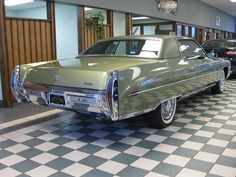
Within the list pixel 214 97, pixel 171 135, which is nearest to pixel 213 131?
pixel 171 135

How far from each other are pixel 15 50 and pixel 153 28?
8.26m

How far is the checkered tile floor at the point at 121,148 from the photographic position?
2607mm

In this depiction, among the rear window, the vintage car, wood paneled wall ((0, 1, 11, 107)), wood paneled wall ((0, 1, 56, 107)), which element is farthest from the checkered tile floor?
the rear window

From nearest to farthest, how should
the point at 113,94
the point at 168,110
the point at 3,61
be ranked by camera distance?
the point at 113,94
the point at 168,110
the point at 3,61

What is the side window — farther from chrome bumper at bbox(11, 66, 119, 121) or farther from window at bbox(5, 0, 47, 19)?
window at bbox(5, 0, 47, 19)

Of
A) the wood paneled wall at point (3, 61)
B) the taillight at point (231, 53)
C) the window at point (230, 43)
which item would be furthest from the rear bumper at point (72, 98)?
the window at point (230, 43)

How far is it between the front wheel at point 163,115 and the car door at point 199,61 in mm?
789

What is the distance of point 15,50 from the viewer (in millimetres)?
5160

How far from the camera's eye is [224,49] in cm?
838

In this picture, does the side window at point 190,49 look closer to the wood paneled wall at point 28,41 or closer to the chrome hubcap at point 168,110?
the chrome hubcap at point 168,110

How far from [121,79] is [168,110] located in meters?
1.31

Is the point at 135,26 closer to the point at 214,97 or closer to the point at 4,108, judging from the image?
the point at 214,97

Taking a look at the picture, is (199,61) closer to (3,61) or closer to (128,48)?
(128,48)

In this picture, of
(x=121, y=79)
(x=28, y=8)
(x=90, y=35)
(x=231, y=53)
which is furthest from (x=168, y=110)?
(x=28, y=8)
